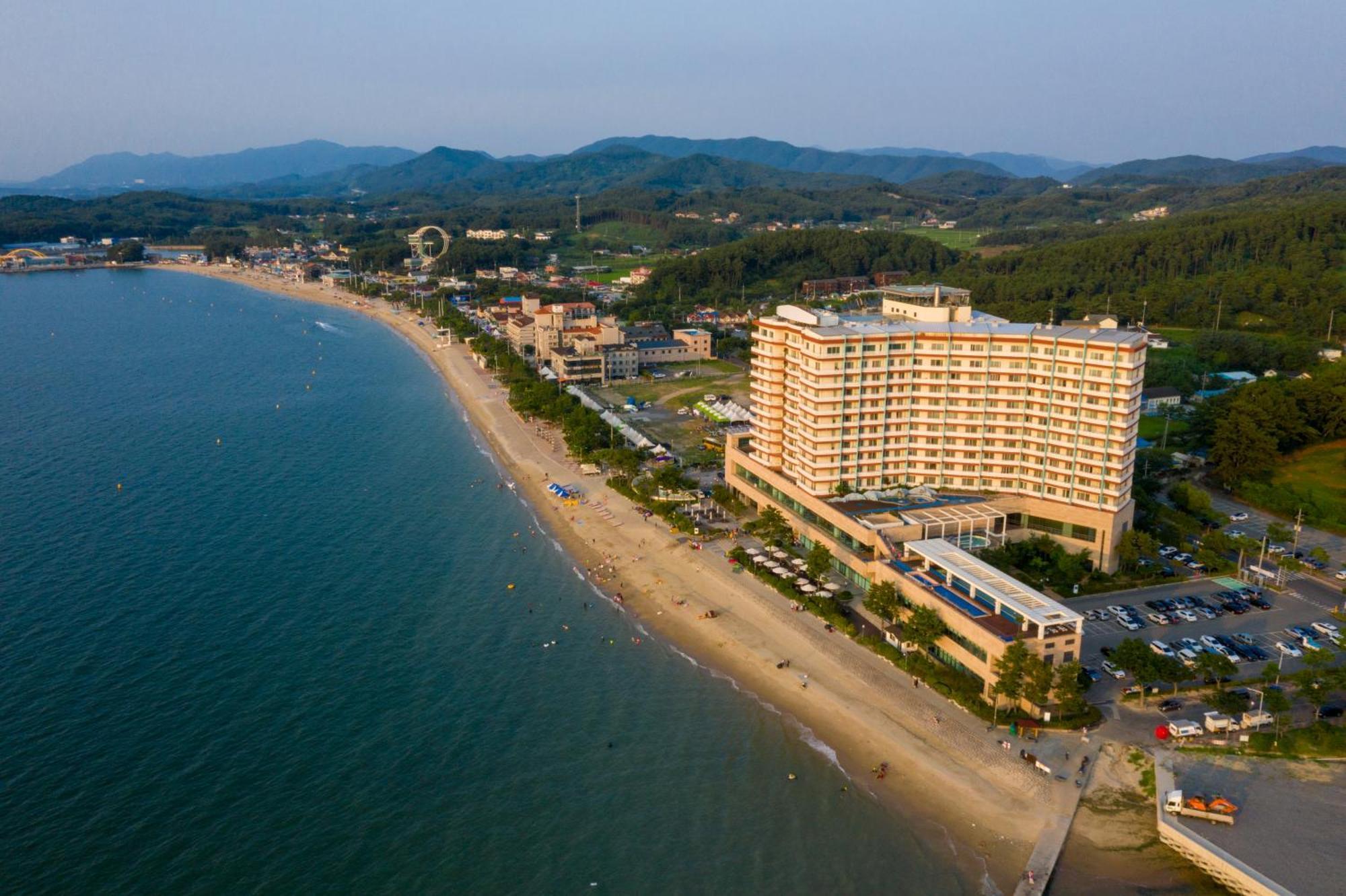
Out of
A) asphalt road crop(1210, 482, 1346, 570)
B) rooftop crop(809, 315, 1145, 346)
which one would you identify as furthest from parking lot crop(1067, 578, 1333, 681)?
rooftop crop(809, 315, 1145, 346)

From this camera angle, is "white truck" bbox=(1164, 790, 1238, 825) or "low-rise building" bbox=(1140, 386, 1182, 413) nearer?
"white truck" bbox=(1164, 790, 1238, 825)

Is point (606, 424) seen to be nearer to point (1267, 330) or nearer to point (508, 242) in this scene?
point (1267, 330)

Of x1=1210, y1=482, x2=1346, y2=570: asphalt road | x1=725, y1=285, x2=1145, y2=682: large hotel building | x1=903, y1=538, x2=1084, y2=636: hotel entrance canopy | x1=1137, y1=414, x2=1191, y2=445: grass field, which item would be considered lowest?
x1=1210, y1=482, x2=1346, y2=570: asphalt road

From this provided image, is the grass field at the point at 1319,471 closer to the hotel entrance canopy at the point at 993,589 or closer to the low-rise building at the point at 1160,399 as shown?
the low-rise building at the point at 1160,399

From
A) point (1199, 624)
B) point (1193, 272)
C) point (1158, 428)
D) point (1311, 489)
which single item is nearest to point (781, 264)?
point (1193, 272)

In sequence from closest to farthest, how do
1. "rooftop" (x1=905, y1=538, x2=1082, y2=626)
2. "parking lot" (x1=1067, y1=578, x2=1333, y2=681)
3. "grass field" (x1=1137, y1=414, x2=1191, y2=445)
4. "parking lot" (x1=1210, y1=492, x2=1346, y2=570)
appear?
"rooftop" (x1=905, y1=538, x2=1082, y2=626)
"parking lot" (x1=1067, y1=578, x2=1333, y2=681)
"parking lot" (x1=1210, y1=492, x2=1346, y2=570)
"grass field" (x1=1137, y1=414, x2=1191, y2=445)

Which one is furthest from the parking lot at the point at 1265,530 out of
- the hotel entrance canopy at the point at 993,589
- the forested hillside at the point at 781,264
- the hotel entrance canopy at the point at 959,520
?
the forested hillside at the point at 781,264

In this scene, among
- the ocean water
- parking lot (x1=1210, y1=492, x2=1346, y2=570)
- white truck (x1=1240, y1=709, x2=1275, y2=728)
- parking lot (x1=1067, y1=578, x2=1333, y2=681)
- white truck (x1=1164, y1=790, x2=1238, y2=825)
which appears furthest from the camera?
parking lot (x1=1210, y1=492, x2=1346, y2=570)

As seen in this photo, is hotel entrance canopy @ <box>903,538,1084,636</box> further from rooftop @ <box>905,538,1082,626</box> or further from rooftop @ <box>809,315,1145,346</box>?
rooftop @ <box>809,315,1145,346</box>
